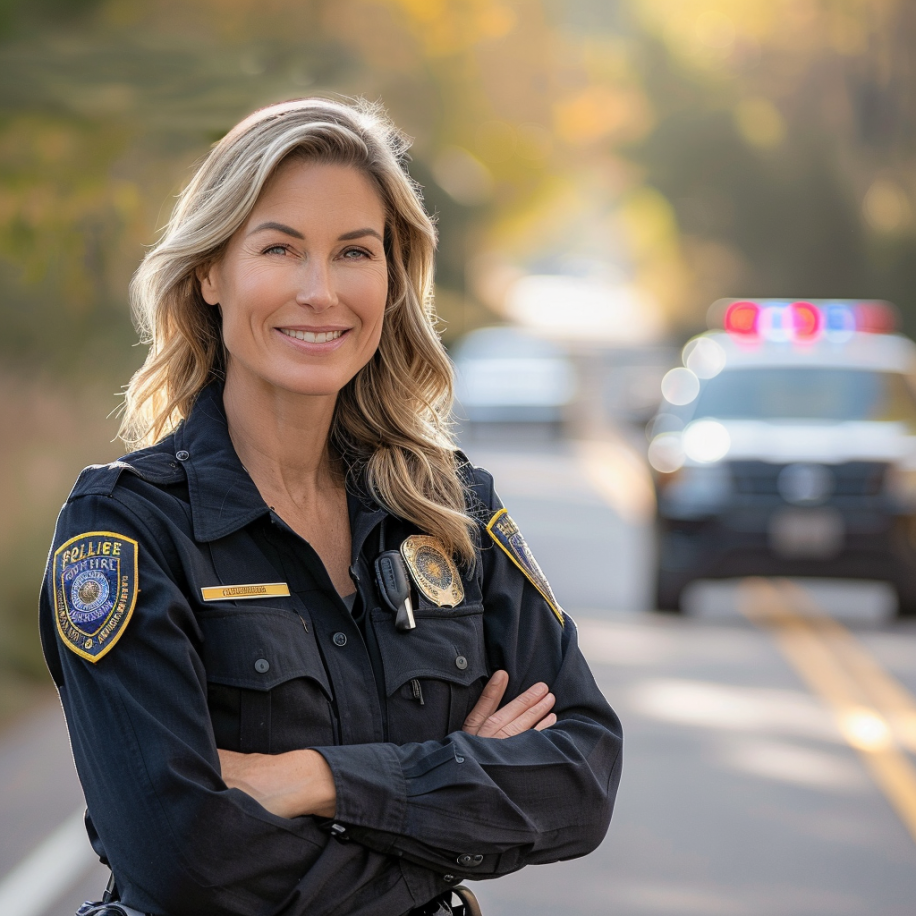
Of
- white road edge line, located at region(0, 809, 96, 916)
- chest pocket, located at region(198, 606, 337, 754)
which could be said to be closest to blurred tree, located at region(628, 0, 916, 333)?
white road edge line, located at region(0, 809, 96, 916)

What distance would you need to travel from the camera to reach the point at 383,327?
10.6 ft

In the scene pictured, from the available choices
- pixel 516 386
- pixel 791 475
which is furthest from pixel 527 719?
pixel 516 386

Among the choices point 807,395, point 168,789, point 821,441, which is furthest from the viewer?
point 807,395

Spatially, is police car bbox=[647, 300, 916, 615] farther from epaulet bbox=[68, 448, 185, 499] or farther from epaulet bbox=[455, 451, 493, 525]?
epaulet bbox=[68, 448, 185, 499]

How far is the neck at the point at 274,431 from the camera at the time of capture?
9.95 ft

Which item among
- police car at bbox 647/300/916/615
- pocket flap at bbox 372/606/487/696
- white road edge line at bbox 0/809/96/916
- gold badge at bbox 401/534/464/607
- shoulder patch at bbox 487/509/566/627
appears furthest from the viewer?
police car at bbox 647/300/916/615

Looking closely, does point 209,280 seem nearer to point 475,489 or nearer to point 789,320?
point 475,489

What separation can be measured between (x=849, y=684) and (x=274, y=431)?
7049 millimetres

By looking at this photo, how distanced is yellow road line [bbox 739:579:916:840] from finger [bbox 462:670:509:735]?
4125mm

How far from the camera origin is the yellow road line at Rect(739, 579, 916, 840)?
7578 mm

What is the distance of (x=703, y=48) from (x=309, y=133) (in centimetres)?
4615

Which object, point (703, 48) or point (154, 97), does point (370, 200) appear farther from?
point (703, 48)

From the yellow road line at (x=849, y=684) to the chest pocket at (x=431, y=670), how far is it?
4186 millimetres

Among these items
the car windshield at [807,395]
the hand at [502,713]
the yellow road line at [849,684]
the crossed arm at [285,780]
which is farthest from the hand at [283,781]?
the car windshield at [807,395]
